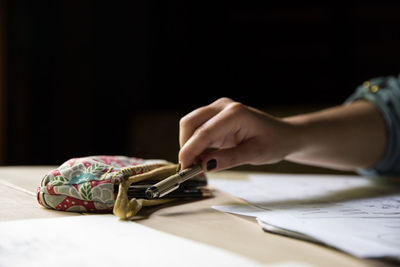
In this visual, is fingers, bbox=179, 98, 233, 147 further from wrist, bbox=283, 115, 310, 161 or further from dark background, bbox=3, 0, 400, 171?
dark background, bbox=3, 0, 400, 171

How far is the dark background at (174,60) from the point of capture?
5.41 feet

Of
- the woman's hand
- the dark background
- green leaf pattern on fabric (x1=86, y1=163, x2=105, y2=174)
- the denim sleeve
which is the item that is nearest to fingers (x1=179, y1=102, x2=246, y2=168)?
the woman's hand

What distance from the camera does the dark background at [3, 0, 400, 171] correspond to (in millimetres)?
1649

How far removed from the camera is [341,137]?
0.77 m

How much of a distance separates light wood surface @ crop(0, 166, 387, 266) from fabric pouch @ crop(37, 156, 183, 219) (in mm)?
13

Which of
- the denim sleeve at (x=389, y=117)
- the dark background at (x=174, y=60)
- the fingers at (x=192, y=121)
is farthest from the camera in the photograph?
the dark background at (x=174, y=60)

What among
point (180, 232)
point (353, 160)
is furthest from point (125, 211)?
point (353, 160)

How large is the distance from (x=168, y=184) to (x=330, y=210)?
189 mm

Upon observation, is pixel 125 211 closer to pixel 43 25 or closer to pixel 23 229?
pixel 23 229

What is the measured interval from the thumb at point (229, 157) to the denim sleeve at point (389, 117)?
17.7 inches

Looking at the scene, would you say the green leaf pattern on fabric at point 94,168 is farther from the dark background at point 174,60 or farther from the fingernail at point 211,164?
the dark background at point 174,60

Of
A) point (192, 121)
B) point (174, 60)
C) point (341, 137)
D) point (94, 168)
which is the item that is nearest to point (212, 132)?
point (192, 121)

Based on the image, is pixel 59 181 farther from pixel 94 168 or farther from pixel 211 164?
pixel 211 164

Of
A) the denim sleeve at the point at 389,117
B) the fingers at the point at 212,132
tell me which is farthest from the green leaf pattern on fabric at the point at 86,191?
the denim sleeve at the point at 389,117
